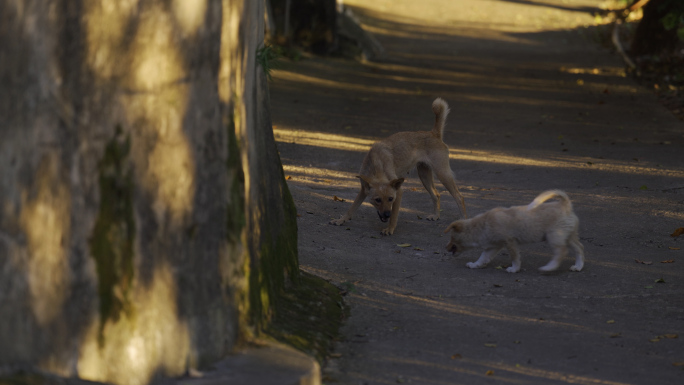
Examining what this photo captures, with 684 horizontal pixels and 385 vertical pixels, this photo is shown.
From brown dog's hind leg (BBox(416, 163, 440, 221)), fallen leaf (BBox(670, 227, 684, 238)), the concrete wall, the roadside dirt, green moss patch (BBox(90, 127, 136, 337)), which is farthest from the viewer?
brown dog's hind leg (BBox(416, 163, 440, 221))

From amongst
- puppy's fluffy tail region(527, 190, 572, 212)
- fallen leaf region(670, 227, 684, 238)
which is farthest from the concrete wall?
fallen leaf region(670, 227, 684, 238)

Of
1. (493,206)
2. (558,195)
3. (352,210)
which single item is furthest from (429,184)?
(558,195)

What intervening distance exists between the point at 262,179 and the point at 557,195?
2.97m

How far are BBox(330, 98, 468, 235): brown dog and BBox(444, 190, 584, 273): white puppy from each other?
142 cm

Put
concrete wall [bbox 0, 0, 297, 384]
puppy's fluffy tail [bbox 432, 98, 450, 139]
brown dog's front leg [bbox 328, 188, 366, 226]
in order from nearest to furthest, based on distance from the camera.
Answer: concrete wall [bbox 0, 0, 297, 384] < brown dog's front leg [bbox 328, 188, 366, 226] < puppy's fluffy tail [bbox 432, 98, 450, 139]

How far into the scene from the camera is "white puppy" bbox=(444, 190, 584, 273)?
6.66 meters

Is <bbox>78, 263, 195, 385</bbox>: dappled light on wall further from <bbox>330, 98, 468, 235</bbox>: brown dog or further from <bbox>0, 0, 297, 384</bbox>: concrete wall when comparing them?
<bbox>330, 98, 468, 235</bbox>: brown dog

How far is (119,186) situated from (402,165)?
5.26 meters

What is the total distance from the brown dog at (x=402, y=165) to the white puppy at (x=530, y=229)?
1.42 meters

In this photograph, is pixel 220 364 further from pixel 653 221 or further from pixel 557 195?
pixel 653 221

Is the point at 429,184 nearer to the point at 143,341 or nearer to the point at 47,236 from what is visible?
the point at 143,341

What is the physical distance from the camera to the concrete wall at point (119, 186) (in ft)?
11.4

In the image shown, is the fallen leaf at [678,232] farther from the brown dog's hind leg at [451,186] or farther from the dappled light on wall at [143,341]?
the dappled light on wall at [143,341]

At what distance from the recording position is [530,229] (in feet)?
22.0
